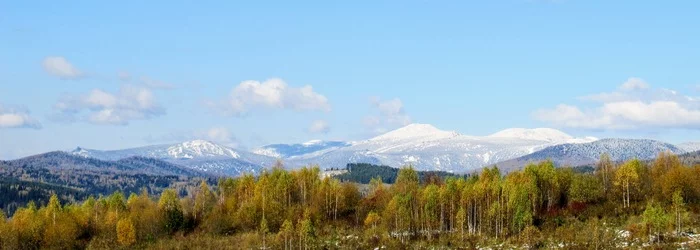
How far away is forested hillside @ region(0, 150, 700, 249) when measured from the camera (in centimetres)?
12544

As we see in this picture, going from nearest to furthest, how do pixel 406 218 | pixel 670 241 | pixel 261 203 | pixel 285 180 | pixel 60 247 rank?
pixel 670 241 < pixel 406 218 < pixel 60 247 < pixel 261 203 < pixel 285 180

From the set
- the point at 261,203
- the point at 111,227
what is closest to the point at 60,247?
the point at 111,227

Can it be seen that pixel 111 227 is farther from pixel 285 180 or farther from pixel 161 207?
pixel 285 180

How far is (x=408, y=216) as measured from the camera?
448 feet

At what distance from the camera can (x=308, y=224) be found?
4961 inches

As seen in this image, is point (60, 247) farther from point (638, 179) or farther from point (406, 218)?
point (638, 179)

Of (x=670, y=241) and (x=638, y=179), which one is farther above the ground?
(x=638, y=179)

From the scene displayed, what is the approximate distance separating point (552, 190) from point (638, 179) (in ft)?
60.8

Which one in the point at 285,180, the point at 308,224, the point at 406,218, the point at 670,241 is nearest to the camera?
the point at 670,241

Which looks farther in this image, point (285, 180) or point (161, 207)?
point (285, 180)

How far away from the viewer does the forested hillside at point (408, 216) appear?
4938 inches

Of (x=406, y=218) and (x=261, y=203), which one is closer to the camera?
(x=406, y=218)

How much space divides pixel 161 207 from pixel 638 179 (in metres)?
105

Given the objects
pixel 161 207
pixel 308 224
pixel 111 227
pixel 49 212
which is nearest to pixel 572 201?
pixel 308 224
